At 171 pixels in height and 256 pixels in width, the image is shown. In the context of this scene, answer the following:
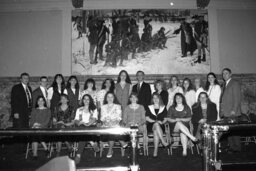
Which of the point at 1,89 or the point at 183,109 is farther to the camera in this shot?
the point at 1,89

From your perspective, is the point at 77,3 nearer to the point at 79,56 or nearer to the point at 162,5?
the point at 79,56

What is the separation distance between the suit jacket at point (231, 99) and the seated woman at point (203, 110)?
23 cm

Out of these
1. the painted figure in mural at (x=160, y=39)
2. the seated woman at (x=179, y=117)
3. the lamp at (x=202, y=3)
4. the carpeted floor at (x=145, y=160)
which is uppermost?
the lamp at (x=202, y=3)

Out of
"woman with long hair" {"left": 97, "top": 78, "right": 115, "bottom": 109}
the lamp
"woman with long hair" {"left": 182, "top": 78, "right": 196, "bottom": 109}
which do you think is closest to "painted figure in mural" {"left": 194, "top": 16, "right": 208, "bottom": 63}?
the lamp

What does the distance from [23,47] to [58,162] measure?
895cm

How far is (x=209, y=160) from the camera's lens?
79.7 inches

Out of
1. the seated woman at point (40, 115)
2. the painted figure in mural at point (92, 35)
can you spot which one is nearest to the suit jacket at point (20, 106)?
the seated woman at point (40, 115)

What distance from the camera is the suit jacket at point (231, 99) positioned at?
6.08 m

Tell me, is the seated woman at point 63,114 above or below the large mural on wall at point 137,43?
below

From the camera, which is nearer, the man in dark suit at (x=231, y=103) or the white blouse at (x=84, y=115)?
the man in dark suit at (x=231, y=103)

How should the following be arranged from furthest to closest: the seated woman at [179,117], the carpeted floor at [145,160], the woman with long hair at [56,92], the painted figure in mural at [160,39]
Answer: the painted figure in mural at [160,39] < the woman with long hair at [56,92] < the seated woman at [179,117] < the carpeted floor at [145,160]

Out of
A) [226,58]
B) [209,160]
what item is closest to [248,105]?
[226,58]

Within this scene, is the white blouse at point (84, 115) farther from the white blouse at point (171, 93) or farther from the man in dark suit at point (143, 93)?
the white blouse at point (171, 93)

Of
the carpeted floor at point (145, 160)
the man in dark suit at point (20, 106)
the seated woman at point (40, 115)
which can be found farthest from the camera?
the man in dark suit at point (20, 106)
